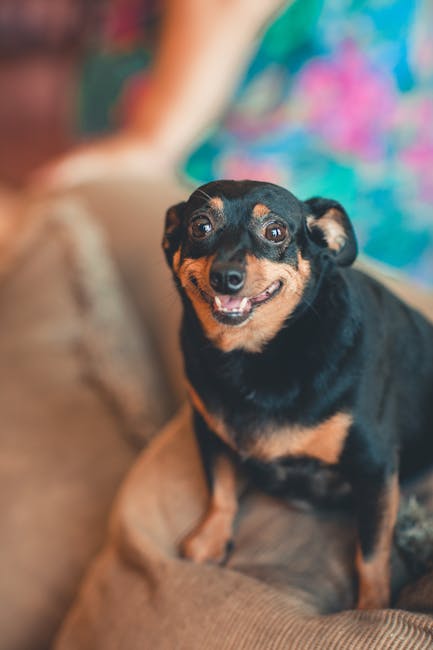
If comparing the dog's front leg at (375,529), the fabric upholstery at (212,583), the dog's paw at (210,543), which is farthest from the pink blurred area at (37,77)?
the dog's front leg at (375,529)

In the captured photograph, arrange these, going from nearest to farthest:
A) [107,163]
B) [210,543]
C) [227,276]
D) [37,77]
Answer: [227,276]
[210,543]
[107,163]
[37,77]

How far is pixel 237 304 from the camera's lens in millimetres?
793

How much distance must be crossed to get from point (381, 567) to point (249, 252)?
1.38 feet

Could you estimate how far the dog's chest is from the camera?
33.4 inches

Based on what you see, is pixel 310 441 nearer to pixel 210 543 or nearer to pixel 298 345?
pixel 298 345

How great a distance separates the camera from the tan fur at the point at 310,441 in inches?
33.3

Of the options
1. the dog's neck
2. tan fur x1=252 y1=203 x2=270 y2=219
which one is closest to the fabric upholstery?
the dog's neck

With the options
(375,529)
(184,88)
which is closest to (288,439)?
(375,529)

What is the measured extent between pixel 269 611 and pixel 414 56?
1.25m

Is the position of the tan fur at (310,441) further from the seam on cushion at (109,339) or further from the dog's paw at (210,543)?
the seam on cushion at (109,339)

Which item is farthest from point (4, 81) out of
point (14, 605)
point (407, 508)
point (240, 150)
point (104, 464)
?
point (407, 508)

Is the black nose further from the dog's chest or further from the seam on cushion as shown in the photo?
the seam on cushion

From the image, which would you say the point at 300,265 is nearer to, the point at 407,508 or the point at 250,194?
the point at 250,194

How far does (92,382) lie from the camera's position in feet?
4.45
